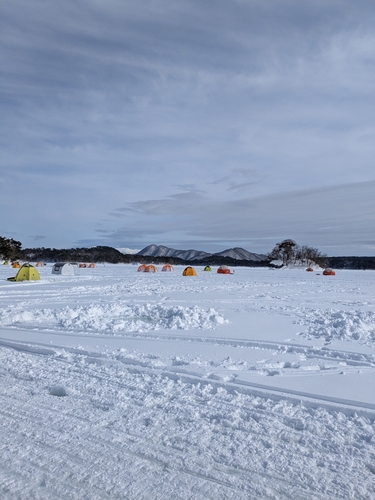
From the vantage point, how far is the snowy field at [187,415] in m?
2.47

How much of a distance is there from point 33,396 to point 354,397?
3201mm

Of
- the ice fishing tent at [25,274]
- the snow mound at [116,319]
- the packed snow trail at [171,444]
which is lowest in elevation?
the packed snow trail at [171,444]

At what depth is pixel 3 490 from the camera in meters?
2.36

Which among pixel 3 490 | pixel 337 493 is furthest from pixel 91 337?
pixel 337 493

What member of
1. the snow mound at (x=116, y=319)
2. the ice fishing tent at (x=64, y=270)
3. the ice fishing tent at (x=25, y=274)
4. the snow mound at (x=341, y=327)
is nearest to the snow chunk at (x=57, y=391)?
the snow mound at (x=116, y=319)

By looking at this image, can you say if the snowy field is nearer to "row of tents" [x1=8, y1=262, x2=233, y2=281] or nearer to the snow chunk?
the snow chunk

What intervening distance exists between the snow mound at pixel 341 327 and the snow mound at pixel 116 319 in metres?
1.90

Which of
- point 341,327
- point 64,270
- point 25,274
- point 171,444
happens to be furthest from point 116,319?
point 64,270

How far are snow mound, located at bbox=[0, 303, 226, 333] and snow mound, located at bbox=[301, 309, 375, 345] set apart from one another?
1.90 meters

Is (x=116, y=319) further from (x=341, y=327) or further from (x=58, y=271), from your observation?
(x=58, y=271)

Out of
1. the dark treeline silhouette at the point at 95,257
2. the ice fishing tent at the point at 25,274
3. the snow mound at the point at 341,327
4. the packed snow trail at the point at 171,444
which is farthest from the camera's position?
the dark treeline silhouette at the point at 95,257

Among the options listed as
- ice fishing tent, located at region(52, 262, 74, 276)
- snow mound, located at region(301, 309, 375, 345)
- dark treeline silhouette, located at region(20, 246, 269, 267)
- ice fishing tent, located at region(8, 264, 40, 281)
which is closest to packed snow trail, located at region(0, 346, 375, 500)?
snow mound, located at region(301, 309, 375, 345)

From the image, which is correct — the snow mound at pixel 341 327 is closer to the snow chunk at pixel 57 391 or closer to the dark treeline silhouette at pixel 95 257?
the snow chunk at pixel 57 391

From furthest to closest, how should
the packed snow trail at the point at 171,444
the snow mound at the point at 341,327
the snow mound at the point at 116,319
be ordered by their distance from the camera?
the snow mound at the point at 116,319, the snow mound at the point at 341,327, the packed snow trail at the point at 171,444
